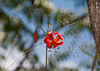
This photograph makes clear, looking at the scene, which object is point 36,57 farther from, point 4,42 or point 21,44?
point 4,42

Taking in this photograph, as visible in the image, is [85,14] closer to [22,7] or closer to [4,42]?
[22,7]

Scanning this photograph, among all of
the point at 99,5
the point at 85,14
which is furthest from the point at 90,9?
the point at 85,14

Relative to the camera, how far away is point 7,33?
6.17 ft

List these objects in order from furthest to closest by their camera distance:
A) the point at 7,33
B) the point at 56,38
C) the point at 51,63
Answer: the point at 7,33, the point at 51,63, the point at 56,38

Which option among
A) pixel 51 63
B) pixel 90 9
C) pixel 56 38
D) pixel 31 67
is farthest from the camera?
pixel 51 63

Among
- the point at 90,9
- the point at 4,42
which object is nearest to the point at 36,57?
the point at 4,42

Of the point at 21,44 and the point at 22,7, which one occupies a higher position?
the point at 22,7

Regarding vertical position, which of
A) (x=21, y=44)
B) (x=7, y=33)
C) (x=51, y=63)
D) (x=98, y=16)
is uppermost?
(x=98, y=16)

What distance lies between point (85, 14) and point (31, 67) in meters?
1.01

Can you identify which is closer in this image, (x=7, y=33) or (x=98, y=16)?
(x=98, y=16)

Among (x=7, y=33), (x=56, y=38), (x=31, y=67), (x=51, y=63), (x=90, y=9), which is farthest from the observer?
(x=7, y=33)

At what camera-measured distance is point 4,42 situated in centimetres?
188

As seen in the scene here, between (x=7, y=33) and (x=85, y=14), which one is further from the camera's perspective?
(x=7, y=33)

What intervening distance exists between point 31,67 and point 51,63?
0.28m
